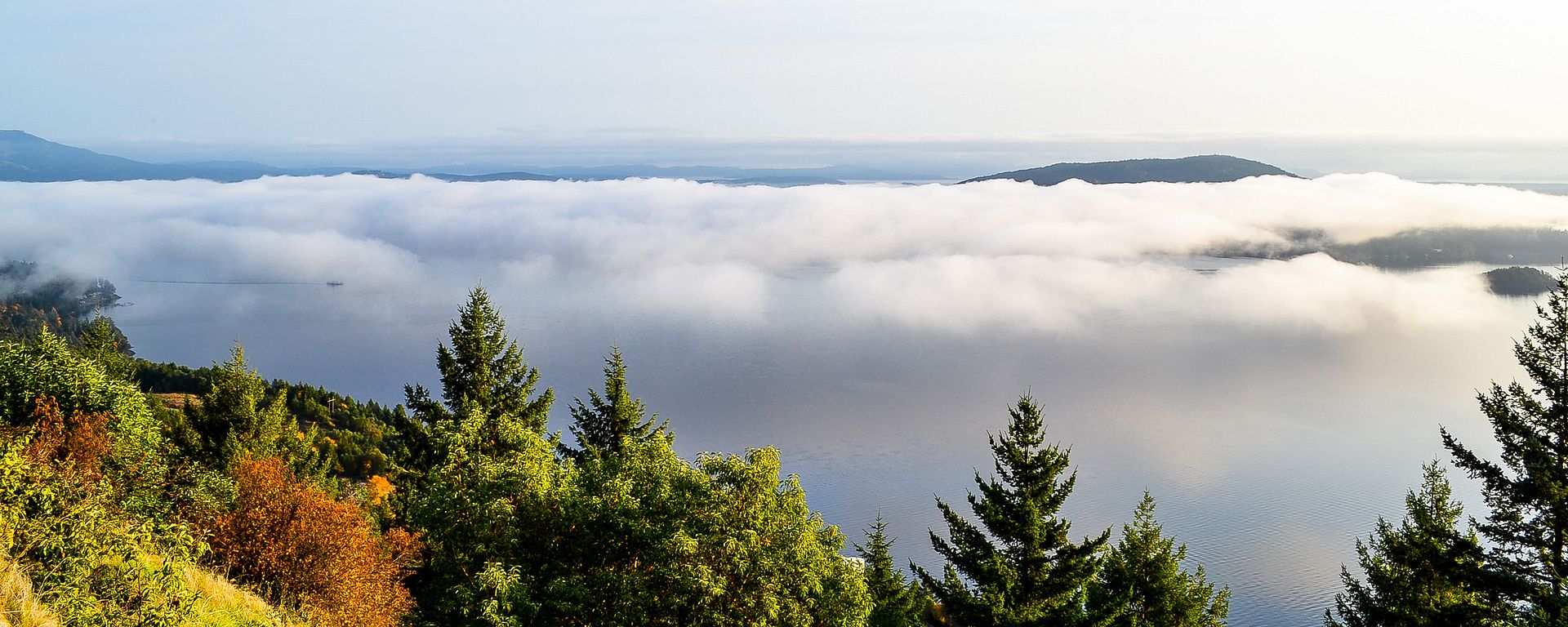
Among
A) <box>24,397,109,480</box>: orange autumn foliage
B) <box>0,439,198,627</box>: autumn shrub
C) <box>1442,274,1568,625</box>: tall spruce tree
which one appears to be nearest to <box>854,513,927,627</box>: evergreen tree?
<box>1442,274,1568,625</box>: tall spruce tree

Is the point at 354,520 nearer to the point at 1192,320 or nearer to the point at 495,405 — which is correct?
the point at 495,405

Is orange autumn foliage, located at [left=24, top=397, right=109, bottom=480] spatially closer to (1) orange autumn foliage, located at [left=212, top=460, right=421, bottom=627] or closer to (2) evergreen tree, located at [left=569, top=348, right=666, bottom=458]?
(1) orange autumn foliage, located at [left=212, top=460, right=421, bottom=627]

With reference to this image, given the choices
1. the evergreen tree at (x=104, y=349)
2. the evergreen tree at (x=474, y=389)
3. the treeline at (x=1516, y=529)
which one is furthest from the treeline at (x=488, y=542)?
the evergreen tree at (x=104, y=349)

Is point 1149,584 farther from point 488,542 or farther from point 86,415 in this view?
point 86,415

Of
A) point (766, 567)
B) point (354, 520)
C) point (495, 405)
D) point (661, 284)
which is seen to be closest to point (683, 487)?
point (766, 567)

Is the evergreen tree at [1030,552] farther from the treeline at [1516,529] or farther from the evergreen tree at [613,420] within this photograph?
the evergreen tree at [613,420]

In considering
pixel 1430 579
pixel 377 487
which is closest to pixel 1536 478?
pixel 1430 579
